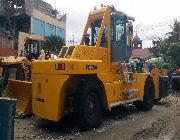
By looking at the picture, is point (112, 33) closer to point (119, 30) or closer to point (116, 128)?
point (119, 30)

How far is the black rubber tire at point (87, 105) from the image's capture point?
8.17m

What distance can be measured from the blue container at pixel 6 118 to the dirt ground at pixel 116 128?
219 centimetres

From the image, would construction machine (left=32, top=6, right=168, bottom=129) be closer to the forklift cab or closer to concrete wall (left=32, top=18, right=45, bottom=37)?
the forklift cab

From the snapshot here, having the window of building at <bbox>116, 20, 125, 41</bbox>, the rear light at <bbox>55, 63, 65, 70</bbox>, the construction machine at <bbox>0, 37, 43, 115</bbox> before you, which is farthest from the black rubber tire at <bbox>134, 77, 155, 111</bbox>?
the rear light at <bbox>55, 63, 65, 70</bbox>

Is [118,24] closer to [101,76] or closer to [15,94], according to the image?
[101,76]

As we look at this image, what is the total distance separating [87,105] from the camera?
8367mm

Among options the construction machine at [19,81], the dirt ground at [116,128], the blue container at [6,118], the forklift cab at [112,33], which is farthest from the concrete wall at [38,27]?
the blue container at [6,118]

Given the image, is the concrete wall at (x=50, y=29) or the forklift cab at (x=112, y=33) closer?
the forklift cab at (x=112, y=33)

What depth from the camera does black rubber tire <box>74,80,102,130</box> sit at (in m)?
8.17

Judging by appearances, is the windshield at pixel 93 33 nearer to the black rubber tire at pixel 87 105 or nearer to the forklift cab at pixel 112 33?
the forklift cab at pixel 112 33

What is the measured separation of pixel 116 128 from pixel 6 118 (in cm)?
380

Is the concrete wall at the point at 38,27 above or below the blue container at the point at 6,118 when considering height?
above

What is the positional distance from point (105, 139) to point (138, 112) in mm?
4097

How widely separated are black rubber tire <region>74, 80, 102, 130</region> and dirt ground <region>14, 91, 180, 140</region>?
0.21 m
